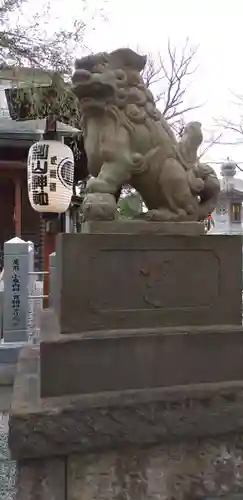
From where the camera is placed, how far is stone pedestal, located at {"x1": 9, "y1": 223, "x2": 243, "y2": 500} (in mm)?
2006

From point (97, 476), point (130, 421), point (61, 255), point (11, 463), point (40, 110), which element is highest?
point (40, 110)

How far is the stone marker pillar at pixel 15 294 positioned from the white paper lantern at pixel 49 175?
1.19 m

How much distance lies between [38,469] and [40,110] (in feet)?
17.6

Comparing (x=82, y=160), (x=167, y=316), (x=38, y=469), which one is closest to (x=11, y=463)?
(x=38, y=469)

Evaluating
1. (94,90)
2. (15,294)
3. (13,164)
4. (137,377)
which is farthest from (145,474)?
(13,164)

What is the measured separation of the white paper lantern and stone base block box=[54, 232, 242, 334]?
3992 millimetres

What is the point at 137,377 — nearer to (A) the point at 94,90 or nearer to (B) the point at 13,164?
(A) the point at 94,90

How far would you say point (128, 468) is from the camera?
6.88 ft

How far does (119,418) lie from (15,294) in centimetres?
340

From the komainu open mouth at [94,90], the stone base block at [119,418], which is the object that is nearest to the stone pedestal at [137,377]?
the stone base block at [119,418]

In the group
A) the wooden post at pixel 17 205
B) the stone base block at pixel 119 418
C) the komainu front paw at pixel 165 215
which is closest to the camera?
the stone base block at pixel 119 418

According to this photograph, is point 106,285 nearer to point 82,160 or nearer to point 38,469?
point 38,469

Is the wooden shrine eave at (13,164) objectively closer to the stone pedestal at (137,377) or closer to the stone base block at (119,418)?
the stone pedestal at (137,377)

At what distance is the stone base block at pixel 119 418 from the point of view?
193 cm
